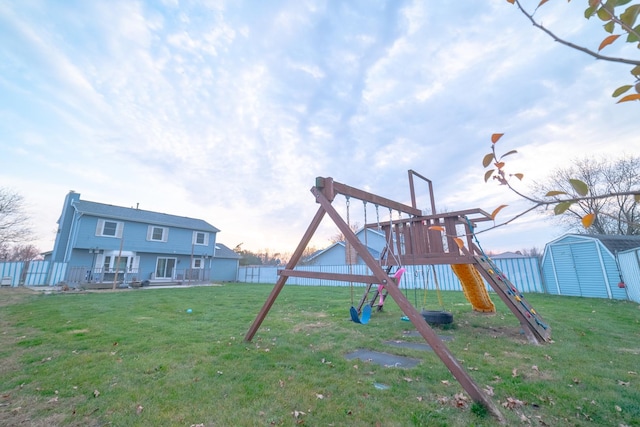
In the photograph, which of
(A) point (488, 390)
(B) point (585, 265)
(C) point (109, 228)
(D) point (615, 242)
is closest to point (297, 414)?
(A) point (488, 390)

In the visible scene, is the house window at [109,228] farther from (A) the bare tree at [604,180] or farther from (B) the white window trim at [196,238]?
(A) the bare tree at [604,180]

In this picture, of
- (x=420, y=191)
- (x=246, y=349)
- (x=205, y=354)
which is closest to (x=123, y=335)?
(x=205, y=354)

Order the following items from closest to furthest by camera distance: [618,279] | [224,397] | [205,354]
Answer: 1. [224,397]
2. [205,354]
3. [618,279]

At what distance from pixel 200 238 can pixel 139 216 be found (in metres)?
5.47

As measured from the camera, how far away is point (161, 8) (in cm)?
750

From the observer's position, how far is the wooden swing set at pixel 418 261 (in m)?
3.29

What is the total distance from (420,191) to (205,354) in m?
6.32

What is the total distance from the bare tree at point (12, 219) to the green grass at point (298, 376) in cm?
2295

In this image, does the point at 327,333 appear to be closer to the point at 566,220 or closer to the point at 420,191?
the point at 420,191

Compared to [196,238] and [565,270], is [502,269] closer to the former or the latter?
[565,270]

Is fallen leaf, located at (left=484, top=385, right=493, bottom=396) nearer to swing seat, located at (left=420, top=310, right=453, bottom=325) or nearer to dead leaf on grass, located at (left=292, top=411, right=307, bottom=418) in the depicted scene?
dead leaf on grass, located at (left=292, top=411, right=307, bottom=418)

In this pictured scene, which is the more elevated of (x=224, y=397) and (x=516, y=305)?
(x=516, y=305)

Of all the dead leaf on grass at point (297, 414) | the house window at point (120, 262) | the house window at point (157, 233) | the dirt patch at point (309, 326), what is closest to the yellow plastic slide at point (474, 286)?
the dirt patch at point (309, 326)

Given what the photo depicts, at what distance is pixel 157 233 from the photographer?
23.9m
